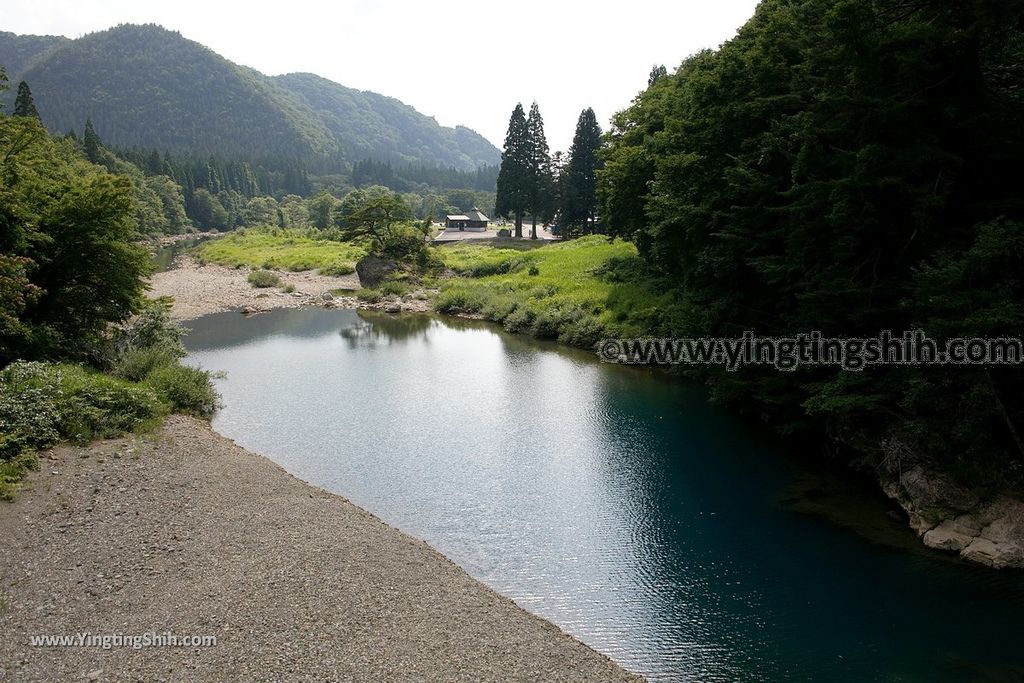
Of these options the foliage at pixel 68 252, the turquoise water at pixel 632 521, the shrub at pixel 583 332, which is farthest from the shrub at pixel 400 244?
the foliage at pixel 68 252

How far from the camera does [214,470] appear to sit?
671 inches

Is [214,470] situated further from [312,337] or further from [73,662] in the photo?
[312,337]

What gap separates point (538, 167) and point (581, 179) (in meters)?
6.63

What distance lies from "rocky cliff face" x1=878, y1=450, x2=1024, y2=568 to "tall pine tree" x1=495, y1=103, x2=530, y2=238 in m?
59.2

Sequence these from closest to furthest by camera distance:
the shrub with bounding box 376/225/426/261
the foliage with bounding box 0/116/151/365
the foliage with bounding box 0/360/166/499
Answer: the foliage with bounding box 0/360/166/499
the foliage with bounding box 0/116/151/365
the shrub with bounding box 376/225/426/261

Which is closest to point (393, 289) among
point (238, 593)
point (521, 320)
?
point (521, 320)

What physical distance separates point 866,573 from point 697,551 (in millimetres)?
3427

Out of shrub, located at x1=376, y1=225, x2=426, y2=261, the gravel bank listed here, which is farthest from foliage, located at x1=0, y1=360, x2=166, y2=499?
shrub, located at x1=376, y1=225, x2=426, y2=261

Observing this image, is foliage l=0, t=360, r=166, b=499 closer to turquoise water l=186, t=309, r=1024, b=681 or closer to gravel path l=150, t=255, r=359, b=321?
turquoise water l=186, t=309, r=1024, b=681

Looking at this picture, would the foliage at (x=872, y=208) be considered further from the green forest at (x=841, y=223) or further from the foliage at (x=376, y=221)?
the foliage at (x=376, y=221)

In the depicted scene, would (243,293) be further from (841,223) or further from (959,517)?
(959,517)

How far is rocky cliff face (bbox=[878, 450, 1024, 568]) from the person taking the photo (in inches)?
531

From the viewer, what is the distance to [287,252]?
76.2 metres

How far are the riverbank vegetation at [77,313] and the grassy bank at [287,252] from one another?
1413 inches
